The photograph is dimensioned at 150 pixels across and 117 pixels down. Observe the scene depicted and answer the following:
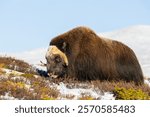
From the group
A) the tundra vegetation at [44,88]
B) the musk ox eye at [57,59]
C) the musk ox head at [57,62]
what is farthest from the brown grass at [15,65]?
the musk ox eye at [57,59]

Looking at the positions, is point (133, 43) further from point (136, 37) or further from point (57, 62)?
point (57, 62)

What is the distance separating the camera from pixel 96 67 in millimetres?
13344

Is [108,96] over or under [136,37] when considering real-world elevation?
under

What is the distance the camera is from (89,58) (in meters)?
13.2

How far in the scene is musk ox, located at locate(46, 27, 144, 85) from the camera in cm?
1315

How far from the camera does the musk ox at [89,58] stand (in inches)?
518

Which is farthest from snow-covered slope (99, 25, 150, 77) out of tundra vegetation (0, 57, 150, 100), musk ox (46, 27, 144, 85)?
tundra vegetation (0, 57, 150, 100)

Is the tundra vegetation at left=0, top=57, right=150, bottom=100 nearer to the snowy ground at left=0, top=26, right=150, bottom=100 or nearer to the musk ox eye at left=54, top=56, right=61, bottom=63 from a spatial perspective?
the musk ox eye at left=54, top=56, right=61, bottom=63

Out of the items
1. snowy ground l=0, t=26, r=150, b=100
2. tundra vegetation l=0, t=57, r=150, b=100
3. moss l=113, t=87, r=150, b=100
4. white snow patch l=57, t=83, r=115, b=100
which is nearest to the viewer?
tundra vegetation l=0, t=57, r=150, b=100

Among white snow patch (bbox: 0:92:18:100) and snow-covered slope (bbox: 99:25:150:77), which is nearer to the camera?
white snow patch (bbox: 0:92:18:100)

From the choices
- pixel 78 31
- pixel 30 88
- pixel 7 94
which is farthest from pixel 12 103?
pixel 78 31

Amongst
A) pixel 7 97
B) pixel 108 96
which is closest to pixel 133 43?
pixel 108 96

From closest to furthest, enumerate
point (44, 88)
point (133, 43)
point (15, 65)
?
point (44, 88)
point (15, 65)
point (133, 43)

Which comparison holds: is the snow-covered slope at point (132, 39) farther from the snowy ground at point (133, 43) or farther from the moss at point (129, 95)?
the moss at point (129, 95)
